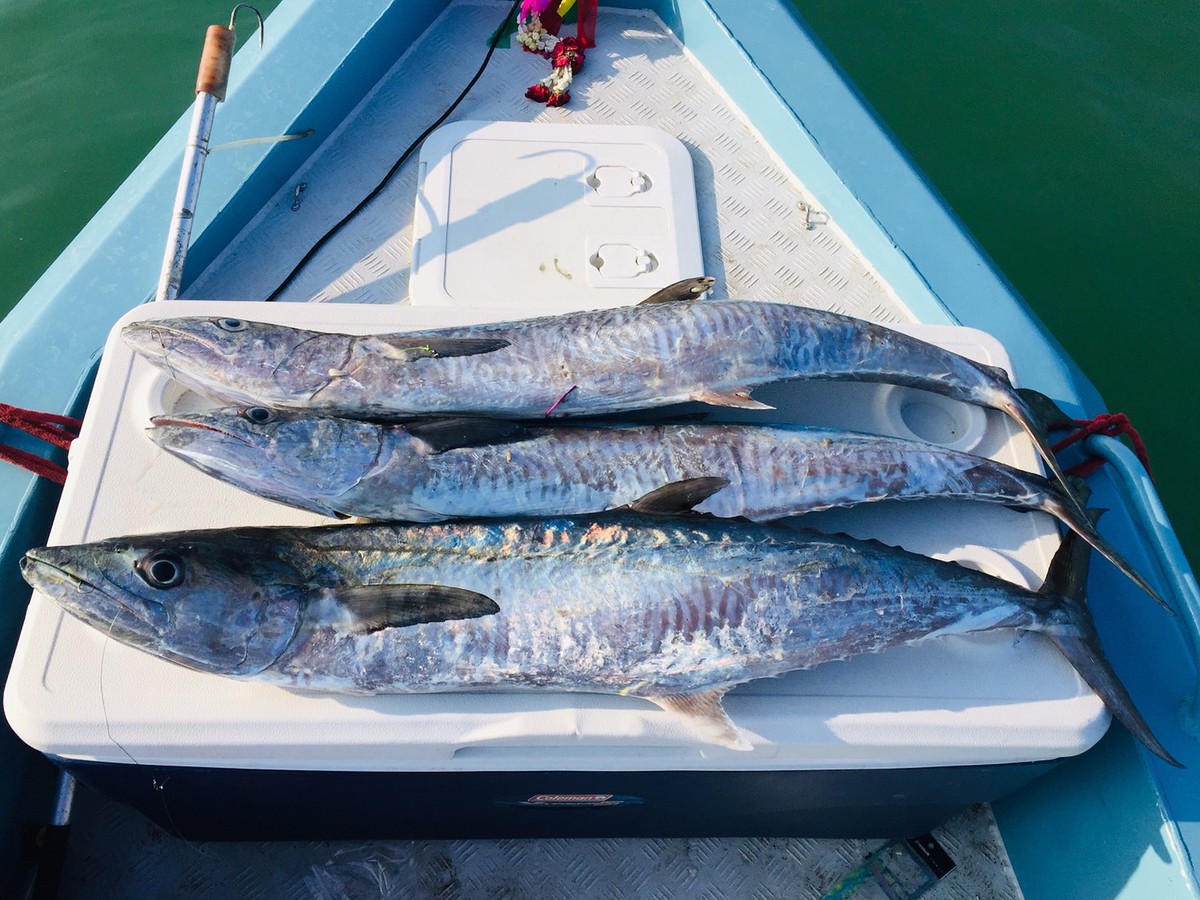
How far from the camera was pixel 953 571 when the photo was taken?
240 centimetres

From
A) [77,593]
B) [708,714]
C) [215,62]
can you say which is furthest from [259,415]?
[215,62]

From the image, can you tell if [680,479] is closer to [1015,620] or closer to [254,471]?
[1015,620]

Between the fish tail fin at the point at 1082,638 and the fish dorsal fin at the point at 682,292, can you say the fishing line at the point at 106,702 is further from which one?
the fish tail fin at the point at 1082,638

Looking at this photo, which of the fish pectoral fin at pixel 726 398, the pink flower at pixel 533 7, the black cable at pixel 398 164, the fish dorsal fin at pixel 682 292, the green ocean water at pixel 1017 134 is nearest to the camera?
the fish pectoral fin at pixel 726 398

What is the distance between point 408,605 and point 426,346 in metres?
0.87

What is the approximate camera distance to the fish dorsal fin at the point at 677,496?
2330 millimetres

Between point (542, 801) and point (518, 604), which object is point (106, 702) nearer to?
point (518, 604)

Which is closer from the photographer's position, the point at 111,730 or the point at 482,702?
the point at 111,730

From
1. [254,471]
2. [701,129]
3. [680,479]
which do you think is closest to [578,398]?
[680,479]

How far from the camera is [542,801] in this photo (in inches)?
96.7

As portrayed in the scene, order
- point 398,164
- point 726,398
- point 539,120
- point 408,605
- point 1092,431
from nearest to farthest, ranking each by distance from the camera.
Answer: point 408,605, point 726,398, point 1092,431, point 398,164, point 539,120

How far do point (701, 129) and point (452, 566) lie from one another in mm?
3083

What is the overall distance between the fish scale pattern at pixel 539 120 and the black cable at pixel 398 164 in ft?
0.10

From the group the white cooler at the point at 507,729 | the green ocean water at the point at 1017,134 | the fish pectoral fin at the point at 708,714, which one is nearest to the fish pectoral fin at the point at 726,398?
the white cooler at the point at 507,729
